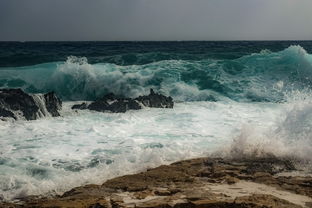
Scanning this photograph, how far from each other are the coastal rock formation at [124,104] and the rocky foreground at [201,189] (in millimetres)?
5529

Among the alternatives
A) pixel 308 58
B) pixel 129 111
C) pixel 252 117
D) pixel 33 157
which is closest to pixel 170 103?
pixel 129 111

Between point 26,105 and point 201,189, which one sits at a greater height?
point 201,189

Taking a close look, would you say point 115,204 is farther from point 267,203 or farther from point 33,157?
point 33,157

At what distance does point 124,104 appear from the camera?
37.7 ft

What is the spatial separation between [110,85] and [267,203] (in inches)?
510

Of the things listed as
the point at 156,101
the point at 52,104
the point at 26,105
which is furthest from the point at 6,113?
the point at 156,101

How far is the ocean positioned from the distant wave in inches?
1.6

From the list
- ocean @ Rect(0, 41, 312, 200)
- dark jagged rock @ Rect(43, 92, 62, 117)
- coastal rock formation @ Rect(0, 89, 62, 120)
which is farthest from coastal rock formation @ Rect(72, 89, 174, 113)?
coastal rock formation @ Rect(0, 89, 62, 120)

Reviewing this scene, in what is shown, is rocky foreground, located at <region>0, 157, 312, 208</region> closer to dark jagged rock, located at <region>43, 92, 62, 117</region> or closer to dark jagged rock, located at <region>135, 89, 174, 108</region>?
dark jagged rock, located at <region>43, 92, 62, 117</region>

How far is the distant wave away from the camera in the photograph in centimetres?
1580

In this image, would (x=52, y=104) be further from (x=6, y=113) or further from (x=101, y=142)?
(x=101, y=142)

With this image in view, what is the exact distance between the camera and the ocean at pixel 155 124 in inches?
240

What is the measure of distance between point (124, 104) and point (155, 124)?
2.24 meters

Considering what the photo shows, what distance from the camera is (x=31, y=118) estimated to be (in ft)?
33.6
